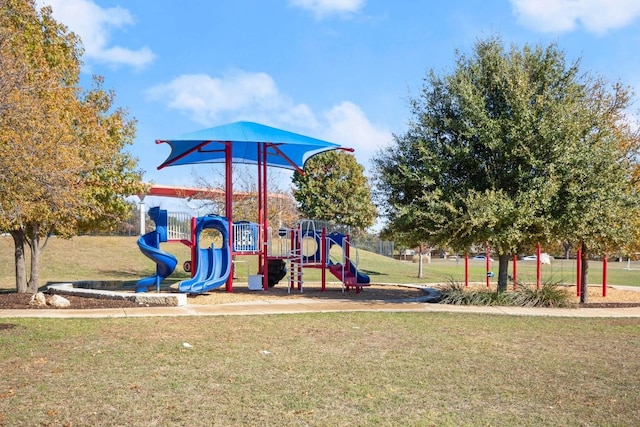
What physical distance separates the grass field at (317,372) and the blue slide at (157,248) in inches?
209

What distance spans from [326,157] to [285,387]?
132 ft

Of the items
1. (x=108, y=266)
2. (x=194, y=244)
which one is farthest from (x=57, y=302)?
(x=108, y=266)

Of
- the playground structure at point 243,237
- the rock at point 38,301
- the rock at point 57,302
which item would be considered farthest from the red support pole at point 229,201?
the rock at point 38,301

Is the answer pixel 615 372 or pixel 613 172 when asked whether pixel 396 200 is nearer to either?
pixel 613 172

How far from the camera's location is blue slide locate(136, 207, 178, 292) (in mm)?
17375

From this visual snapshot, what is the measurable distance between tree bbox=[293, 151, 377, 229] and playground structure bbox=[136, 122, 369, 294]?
24145 millimetres

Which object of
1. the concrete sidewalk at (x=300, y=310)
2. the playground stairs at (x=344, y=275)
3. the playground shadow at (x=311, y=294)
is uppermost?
the playground stairs at (x=344, y=275)

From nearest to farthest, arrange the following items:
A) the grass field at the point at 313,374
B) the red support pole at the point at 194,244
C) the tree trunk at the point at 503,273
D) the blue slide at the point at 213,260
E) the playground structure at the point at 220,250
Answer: the grass field at the point at 313,374 < the tree trunk at the point at 503,273 < the playground structure at the point at 220,250 < the blue slide at the point at 213,260 < the red support pole at the point at 194,244

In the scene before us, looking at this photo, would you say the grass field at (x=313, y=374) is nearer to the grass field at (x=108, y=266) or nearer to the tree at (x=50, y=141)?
the tree at (x=50, y=141)

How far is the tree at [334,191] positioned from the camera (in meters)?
46.2

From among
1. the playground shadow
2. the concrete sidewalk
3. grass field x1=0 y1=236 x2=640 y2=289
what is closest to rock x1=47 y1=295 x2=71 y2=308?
the concrete sidewalk

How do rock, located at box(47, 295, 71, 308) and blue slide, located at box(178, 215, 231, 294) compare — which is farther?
blue slide, located at box(178, 215, 231, 294)

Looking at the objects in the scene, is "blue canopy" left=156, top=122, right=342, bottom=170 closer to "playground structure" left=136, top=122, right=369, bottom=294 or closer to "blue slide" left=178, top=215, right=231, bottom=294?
"playground structure" left=136, top=122, right=369, bottom=294

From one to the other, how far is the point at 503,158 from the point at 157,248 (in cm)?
1001
